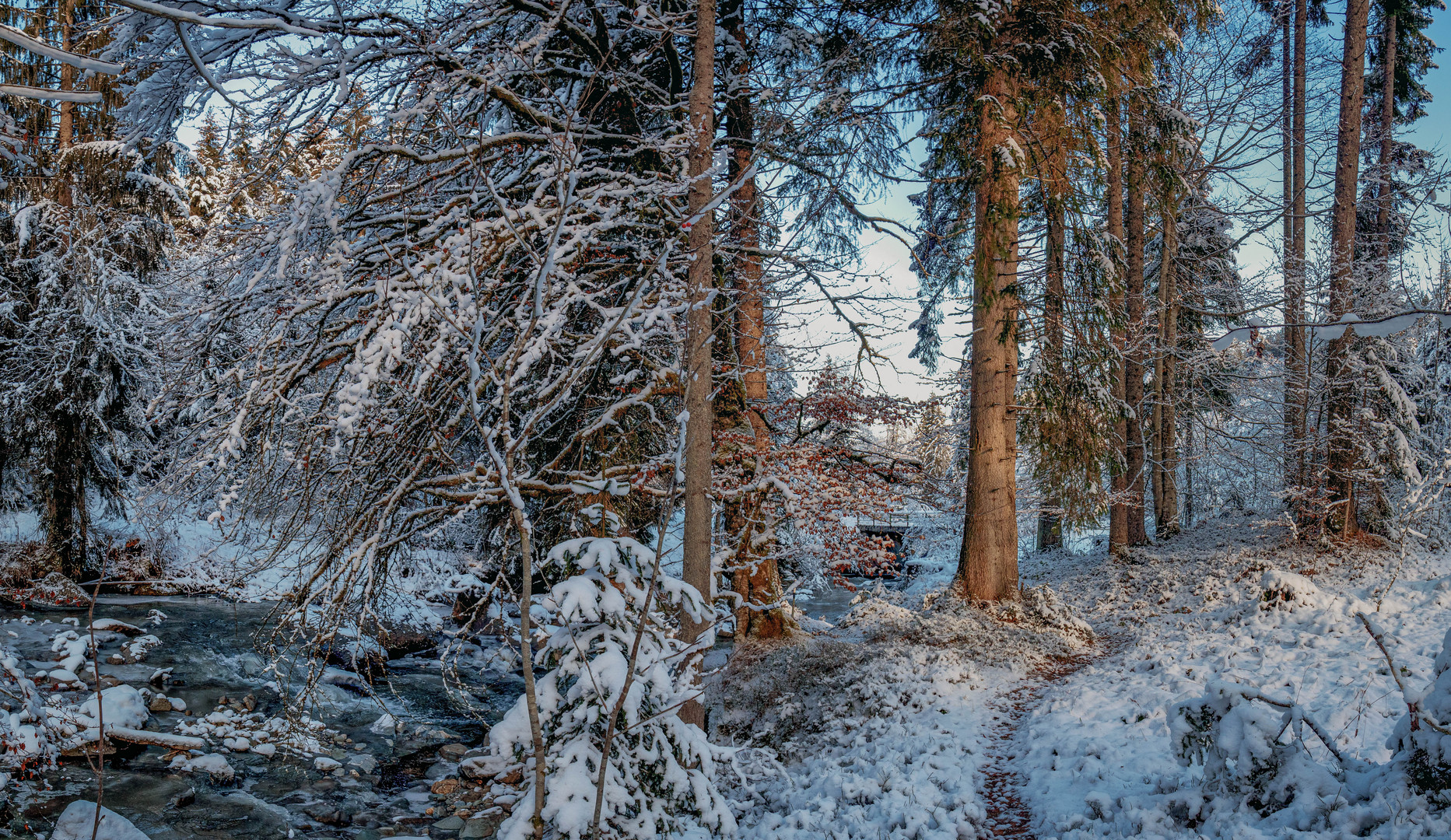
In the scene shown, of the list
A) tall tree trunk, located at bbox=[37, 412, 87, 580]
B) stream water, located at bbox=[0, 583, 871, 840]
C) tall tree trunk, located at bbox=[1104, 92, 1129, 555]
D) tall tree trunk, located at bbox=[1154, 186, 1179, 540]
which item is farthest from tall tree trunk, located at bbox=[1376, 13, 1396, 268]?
tall tree trunk, located at bbox=[37, 412, 87, 580]

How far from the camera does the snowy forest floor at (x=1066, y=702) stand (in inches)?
176

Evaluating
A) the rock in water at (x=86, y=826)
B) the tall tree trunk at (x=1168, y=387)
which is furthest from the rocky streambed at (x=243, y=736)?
the tall tree trunk at (x=1168, y=387)

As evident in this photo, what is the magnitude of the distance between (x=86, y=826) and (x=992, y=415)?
9441 mm

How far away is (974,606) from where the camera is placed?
925 cm

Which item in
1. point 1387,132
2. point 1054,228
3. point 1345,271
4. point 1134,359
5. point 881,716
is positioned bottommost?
point 881,716

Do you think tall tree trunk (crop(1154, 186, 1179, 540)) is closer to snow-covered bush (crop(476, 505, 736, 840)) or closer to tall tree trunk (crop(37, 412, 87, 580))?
snow-covered bush (crop(476, 505, 736, 840))

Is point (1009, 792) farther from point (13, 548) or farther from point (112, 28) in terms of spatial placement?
point (13, 548)

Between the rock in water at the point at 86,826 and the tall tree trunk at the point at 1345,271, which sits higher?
the tall tree trunk at the point at 1345,271

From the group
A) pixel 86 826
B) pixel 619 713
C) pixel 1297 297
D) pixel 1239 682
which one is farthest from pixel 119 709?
pixel 1297 297

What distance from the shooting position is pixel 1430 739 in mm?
3309

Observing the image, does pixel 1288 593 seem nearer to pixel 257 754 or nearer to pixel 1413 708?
pixel 1413 708

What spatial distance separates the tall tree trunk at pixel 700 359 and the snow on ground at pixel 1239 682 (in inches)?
109

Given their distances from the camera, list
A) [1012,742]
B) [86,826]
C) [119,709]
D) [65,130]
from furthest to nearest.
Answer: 1. [65,130]
2. [119,709]
3. [1012,742]
4. [86,826]

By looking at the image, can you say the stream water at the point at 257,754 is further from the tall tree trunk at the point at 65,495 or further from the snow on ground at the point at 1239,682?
the snow on ground at the point at 1239,682
